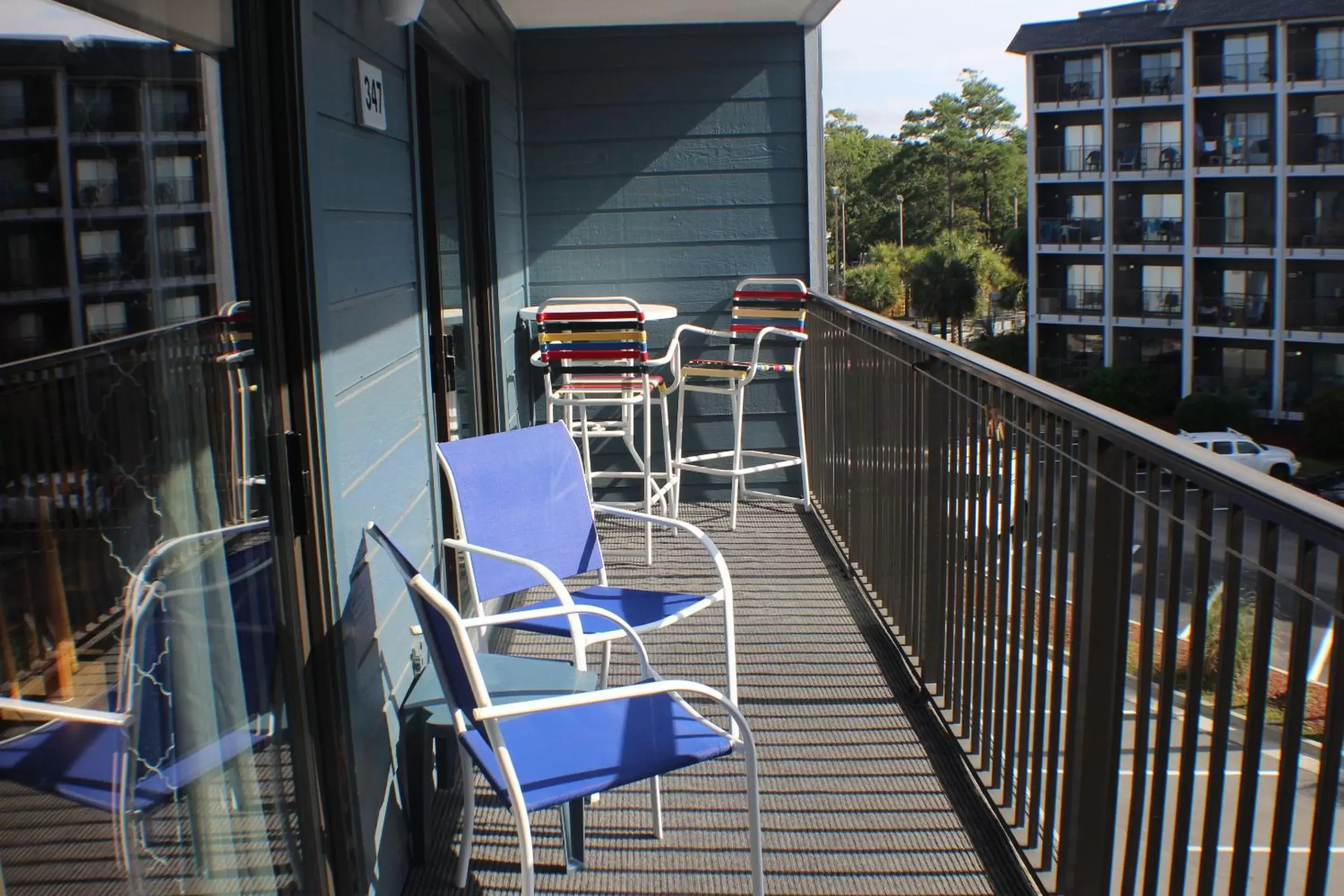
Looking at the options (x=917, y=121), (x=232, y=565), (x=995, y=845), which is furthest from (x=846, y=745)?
(x=917, y=121)

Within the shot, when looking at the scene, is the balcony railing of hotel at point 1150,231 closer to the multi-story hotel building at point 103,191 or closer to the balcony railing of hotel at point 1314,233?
the balcony railing of hotel at point 1314,233

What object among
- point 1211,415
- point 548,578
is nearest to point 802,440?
point 548,578

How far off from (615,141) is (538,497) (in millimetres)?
2999

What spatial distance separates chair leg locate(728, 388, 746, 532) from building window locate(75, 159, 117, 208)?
3.80m

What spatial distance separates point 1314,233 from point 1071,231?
5.50 metres

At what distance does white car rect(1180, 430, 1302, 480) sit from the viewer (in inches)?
958

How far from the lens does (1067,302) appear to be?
3164 centimetres

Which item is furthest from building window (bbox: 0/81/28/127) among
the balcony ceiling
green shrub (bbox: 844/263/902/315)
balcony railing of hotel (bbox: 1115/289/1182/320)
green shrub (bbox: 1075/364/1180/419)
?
green shrub (bbox: 844/263/902/315)

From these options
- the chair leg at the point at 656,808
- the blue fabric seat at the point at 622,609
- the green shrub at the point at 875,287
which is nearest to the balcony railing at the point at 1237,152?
the green shrub at the point at 875,287

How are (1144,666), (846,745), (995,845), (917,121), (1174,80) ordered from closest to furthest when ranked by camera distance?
(1144,666) → (995,845) → (846,745) → (1174,80) → (917,121)

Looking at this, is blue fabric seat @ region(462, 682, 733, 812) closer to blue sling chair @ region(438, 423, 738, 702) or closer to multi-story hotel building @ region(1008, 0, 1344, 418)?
blue sling chair @ region(438, 423, 738, 702)

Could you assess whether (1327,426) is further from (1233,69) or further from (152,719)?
(152,719)

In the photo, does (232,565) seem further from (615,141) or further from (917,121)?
(917,121)

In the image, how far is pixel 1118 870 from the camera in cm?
307
